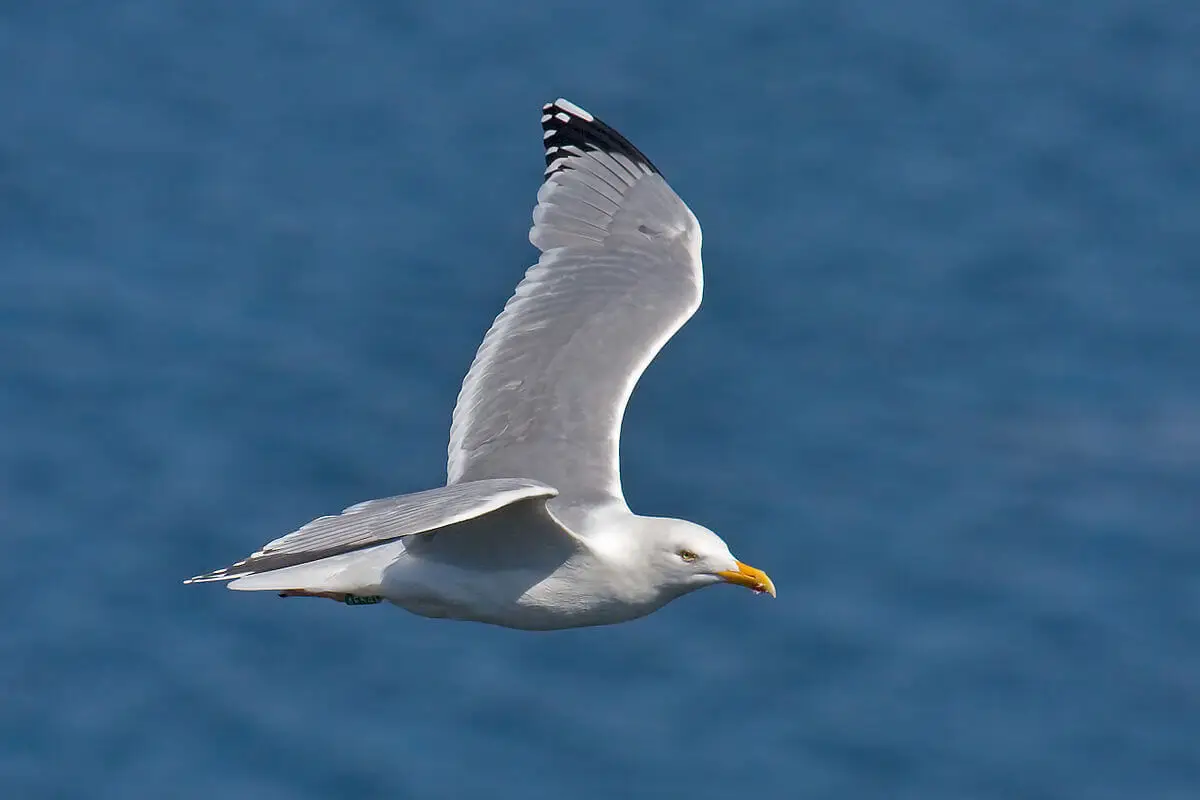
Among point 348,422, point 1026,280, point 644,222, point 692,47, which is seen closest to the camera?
point 644,222

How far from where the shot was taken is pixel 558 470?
42.0ft

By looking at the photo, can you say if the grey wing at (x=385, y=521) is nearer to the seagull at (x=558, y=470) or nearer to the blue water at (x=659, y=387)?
the seagull at (x=558, y=470)

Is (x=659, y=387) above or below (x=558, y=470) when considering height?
above

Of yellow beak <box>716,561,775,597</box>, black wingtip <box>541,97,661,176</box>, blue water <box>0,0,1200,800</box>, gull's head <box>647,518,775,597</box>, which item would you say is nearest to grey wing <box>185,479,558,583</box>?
gull's head <box>647,518,775,597</box>

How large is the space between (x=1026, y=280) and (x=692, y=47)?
4.13m

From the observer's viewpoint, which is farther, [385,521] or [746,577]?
[746,577]

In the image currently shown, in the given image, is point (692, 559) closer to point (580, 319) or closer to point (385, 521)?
point (385, 521)

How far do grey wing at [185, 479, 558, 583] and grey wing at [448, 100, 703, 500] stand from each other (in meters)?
1.62

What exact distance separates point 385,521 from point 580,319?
133 inches

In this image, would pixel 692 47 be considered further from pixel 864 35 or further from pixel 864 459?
pixel 864 459

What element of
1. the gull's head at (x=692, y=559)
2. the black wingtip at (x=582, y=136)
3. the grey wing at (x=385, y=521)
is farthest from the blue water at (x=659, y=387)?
the grey wing at (x=385, y=521)

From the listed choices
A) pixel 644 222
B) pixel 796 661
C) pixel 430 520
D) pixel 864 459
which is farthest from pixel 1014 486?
pixel 430 520

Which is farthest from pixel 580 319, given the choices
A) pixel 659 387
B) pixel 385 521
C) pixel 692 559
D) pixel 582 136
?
pixel 659 387

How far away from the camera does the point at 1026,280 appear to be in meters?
21.6
